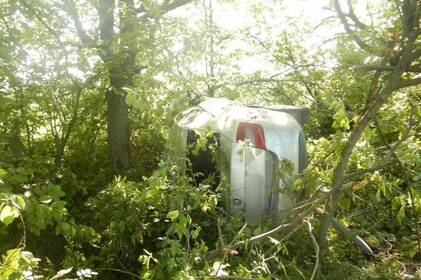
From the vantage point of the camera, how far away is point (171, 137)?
362 centimetres

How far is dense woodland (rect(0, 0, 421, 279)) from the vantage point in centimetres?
317

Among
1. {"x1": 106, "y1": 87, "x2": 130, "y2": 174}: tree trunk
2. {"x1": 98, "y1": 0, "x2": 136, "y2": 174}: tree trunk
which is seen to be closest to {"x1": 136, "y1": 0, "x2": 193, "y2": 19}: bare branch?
{"x1": 98, "y1": 0, "x2": 136, "y2": 174}: tree trunk

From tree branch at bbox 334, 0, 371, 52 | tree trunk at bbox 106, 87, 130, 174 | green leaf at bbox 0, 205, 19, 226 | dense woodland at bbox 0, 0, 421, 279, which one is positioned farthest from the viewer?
tree trunk at bbox 106, 87, 130, 174

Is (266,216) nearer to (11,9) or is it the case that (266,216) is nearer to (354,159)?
(354,159)

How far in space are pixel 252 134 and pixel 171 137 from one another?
0.98 metres

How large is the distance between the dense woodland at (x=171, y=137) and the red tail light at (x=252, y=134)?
530mm

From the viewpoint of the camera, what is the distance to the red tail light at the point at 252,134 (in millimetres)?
4180

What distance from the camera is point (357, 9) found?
708 centimetres

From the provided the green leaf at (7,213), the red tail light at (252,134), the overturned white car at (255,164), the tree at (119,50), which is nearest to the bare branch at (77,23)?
the tree at (119,50)

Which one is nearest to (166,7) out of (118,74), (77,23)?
(77,23)

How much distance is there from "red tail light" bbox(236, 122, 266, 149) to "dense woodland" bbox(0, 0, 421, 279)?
53 cm

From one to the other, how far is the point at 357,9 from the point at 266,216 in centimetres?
482

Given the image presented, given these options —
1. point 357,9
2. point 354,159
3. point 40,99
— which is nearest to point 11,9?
point 40,99

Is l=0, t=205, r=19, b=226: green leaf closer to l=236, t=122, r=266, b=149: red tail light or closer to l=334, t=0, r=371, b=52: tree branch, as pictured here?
l=236, t=122, r=266, b=149: red tail light
